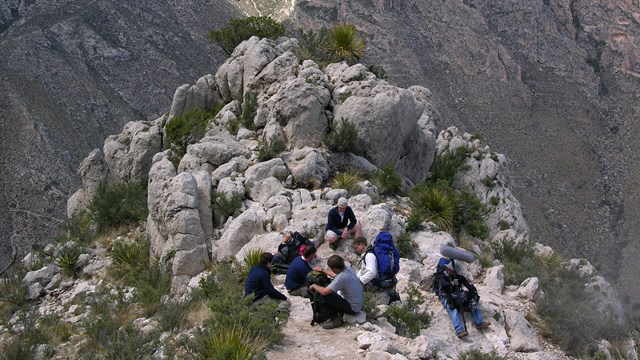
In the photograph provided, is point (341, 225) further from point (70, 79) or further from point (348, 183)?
point (70, 79)

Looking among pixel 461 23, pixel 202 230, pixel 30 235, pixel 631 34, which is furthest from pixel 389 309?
pixel 631 34

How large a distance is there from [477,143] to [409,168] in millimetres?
4306

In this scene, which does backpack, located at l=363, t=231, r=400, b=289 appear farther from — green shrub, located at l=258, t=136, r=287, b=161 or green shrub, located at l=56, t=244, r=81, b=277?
green shrub, located at l=56, t=244, r=81, b=277

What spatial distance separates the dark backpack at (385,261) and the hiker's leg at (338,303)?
1.32m

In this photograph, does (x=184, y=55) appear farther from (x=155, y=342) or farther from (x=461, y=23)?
(x=155, y=342)

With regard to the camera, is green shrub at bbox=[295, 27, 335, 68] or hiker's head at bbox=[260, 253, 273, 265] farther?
green shrub at bbox=[295, 27, 335, 68]

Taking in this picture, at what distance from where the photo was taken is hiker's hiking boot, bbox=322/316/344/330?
827 centimetres

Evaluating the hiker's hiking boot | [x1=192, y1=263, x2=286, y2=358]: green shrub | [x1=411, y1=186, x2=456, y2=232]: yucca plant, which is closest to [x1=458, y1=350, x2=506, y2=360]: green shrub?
the hiker's hiking boot

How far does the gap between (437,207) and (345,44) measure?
790 cm

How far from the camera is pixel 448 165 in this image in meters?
19.0

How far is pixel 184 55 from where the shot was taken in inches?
3049

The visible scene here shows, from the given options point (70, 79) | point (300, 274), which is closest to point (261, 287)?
point (300, 274)

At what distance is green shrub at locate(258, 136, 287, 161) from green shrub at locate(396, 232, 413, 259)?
4.24 metres

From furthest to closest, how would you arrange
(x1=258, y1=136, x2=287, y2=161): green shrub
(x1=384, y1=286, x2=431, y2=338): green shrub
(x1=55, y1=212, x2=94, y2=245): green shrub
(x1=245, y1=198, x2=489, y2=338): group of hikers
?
(x1=55, y1=212, x2=94, y2=245): green shrub, (x1=258, y1=136, x2=287, y2=161): green shrub, (x1=384, y1=286, x2=431, y2=338): green shrub, (x1=245, y1=198, x2=489, y2=338): group of hikers
